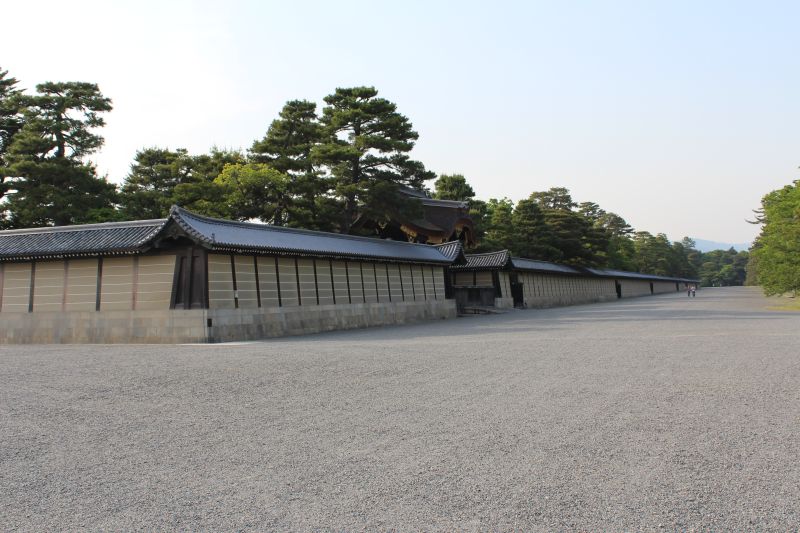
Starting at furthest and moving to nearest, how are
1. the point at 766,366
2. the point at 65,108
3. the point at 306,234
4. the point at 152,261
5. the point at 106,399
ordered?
the point at 65,108
the point at 306,234
the point at 152,261
the point at 766,366
the point at 106,399

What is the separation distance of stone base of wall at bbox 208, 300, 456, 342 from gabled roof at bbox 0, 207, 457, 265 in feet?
6.80

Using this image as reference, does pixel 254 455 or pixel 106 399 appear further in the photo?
pixel 106 399

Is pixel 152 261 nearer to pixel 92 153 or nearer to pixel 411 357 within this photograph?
pixel 411 357

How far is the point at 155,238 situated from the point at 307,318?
6388mm

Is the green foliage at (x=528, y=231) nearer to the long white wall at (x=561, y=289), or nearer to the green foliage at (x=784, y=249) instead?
the long white wall at (x=561, y=289)

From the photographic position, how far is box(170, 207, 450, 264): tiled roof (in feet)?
Answer: 59.4

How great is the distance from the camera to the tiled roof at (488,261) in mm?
38969

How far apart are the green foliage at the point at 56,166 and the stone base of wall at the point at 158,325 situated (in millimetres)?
12240

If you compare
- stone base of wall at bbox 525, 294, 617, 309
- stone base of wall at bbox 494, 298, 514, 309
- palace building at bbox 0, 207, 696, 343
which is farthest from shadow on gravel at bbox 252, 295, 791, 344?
stone base of wall at bbox 525, 294, 617, 309

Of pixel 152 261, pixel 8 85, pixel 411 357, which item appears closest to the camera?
pixel 411 357

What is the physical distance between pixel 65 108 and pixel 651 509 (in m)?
37.0

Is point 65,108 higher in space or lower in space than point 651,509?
higher

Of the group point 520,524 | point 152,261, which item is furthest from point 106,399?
point 152,261

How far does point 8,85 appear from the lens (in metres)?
37.9
